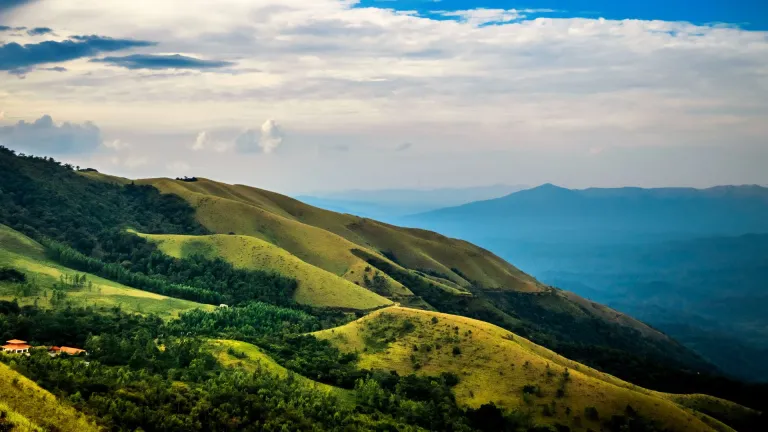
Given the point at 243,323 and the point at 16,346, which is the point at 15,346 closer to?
the point at 16,346

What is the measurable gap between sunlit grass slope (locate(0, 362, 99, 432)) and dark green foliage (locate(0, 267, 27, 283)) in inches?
4398

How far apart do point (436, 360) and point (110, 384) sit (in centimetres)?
7254

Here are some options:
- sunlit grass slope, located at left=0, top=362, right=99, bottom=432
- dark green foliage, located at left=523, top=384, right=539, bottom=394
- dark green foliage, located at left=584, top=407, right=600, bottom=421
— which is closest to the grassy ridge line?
sunlit grass slope, located at left=0, top=362, right=99, bottom=432

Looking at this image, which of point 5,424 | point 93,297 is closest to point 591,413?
point 5,424

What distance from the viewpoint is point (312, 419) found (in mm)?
103938

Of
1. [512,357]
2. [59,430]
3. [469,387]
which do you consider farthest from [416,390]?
[59,430]

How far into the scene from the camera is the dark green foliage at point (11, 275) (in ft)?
585

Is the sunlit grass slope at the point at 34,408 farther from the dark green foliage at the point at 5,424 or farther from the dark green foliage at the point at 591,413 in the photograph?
the dark green foliage at the point at 591,413

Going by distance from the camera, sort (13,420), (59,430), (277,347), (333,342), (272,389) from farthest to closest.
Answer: (333,342), (277,347), (272,389), (59,430), (13,420)

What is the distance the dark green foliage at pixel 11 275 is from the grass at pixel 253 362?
74.5 metres

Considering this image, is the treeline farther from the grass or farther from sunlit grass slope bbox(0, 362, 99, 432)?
sunlit grass slope bbox(0, 362, 99, 432)

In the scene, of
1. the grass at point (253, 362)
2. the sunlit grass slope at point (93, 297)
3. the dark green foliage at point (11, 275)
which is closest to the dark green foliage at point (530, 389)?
the grass at point (253, 362)

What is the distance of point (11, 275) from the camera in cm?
18012

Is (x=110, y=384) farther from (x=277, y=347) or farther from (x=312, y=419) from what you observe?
(x=277, y=347)
